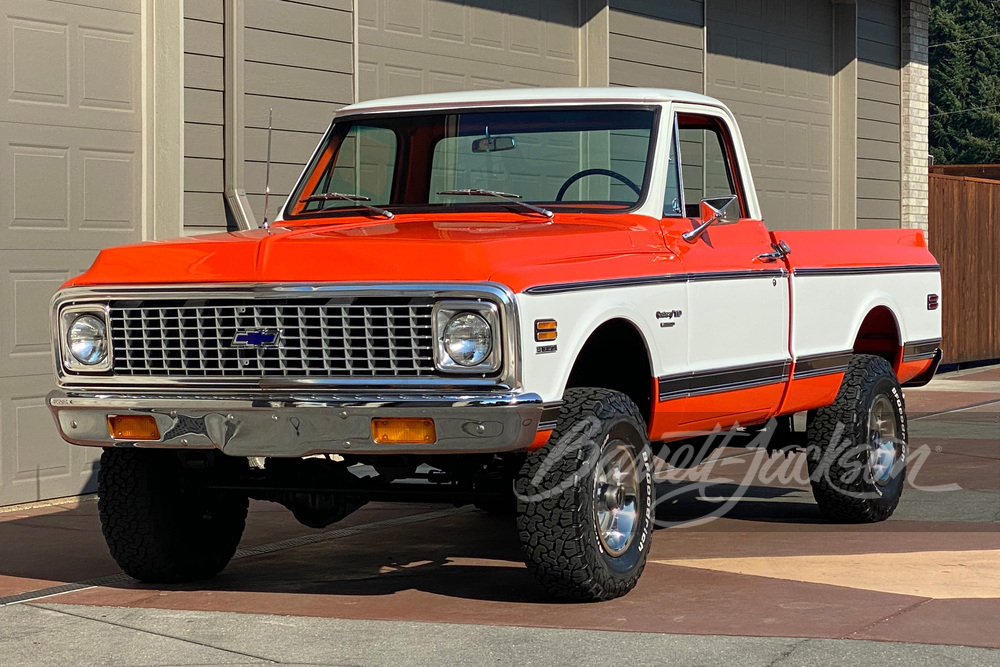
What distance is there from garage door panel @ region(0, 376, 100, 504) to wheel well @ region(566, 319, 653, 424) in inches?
160

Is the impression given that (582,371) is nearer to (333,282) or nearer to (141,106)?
(333,282)

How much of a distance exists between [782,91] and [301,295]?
12024mm

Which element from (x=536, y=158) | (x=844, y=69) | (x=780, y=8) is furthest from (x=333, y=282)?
(x=844, y=69)

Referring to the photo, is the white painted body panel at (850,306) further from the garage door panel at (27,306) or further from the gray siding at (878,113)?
the gray siding at (878,113)

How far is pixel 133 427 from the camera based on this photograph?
249 inches

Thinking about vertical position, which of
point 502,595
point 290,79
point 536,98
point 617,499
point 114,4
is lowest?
point 502,595

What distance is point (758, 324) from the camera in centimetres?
771

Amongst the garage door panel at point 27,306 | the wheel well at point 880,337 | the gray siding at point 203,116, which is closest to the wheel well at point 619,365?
the wheel well at point 880,337

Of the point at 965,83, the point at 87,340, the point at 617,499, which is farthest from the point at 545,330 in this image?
the point at 965,83

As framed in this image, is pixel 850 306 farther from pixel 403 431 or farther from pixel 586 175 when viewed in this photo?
pixel 403 431

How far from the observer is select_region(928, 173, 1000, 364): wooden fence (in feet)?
64.7

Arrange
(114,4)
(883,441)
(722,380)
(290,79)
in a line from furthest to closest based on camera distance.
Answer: (290,79) < (114,4) < (883,441) < (722,380)

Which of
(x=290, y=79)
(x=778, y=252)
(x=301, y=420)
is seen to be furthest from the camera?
(x=290, y=79)

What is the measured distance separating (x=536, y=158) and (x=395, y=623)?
246cm
